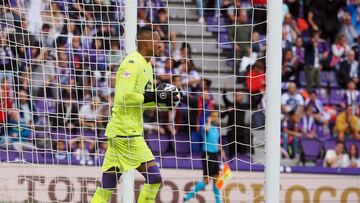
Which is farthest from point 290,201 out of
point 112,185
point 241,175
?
point 112,185

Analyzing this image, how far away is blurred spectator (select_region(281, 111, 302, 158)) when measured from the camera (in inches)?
546

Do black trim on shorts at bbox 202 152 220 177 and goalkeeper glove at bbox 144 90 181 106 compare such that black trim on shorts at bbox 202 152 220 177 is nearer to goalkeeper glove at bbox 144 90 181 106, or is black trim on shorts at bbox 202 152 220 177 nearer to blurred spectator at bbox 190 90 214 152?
blurred spectator at bbox 190 90 214 152

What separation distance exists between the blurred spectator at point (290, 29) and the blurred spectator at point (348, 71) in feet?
3.11

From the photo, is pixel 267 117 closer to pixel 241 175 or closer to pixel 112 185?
pixel 112 185

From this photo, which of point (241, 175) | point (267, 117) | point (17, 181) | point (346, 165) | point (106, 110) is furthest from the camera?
point (346, 165)

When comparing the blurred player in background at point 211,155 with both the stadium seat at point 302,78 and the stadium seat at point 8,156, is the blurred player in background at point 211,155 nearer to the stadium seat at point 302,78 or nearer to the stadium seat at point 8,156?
the stadium seat at point 8,156

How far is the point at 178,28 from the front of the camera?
15.2 m

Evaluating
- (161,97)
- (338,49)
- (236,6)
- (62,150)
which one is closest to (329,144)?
(338,49)

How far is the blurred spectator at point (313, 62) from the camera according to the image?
15.3 meters

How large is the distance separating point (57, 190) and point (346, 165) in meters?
4.99

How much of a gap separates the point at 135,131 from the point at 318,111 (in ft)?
22.6

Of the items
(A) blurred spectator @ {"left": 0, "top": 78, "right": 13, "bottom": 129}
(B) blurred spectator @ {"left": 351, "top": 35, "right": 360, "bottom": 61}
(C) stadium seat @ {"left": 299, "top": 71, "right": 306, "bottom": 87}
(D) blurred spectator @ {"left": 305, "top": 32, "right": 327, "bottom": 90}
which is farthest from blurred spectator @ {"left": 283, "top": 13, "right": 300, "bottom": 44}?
(A) blurred spectator @ {"left": 0, "top": 78, "right": 13, "bottom": 129}

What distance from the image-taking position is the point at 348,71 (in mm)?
15703

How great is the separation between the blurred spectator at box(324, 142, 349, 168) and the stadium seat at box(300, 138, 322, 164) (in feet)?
0.51
